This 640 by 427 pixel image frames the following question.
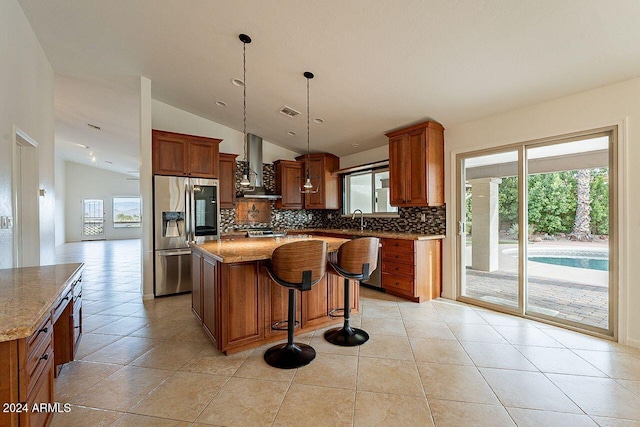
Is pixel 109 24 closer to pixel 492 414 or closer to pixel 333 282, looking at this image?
pixel 333 282

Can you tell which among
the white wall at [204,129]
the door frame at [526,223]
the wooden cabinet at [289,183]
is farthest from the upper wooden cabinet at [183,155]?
the door frame at [526,223]

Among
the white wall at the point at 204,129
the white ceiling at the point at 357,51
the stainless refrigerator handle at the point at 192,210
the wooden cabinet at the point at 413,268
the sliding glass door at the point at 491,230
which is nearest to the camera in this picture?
the white ceiling at the point at 357,51

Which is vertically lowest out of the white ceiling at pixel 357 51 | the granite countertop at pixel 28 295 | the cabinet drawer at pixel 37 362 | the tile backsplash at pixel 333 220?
the cabinet drawer at pixel 37 362

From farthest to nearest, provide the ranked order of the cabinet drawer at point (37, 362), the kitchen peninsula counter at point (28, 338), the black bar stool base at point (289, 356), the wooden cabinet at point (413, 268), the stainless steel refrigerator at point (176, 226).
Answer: the stainless steel refrigerator at point (176, 226) < the wooden cabinet at point (413, 268) < the black bar stool base at point (289, 356) < the cabinet drawer at point (37, 362) < the kitchen peninsula counter at point (28, 338)

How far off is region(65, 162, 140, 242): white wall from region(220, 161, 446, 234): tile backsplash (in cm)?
915

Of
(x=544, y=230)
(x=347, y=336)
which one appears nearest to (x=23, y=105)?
(x=347, y=336)

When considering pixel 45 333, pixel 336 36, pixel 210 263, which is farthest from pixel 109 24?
pixel 45 333

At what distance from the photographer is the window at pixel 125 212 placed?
11.9m

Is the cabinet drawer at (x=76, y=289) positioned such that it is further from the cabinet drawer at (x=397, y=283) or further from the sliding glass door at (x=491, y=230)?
the sliding glass door at (x=491, y=230)

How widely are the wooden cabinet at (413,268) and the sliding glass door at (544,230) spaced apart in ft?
1.09

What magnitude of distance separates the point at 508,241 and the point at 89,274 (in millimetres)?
7071

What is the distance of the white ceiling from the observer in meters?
2.15

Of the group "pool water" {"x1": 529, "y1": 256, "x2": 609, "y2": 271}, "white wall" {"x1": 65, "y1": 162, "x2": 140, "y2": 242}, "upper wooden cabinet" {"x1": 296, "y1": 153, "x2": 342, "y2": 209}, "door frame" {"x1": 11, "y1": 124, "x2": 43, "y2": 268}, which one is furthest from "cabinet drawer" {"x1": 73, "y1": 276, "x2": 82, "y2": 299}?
"white wall" {"x1": 65, "y1": 162, "x2": 140, "y2": 242}

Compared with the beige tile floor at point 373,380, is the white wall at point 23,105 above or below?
above
